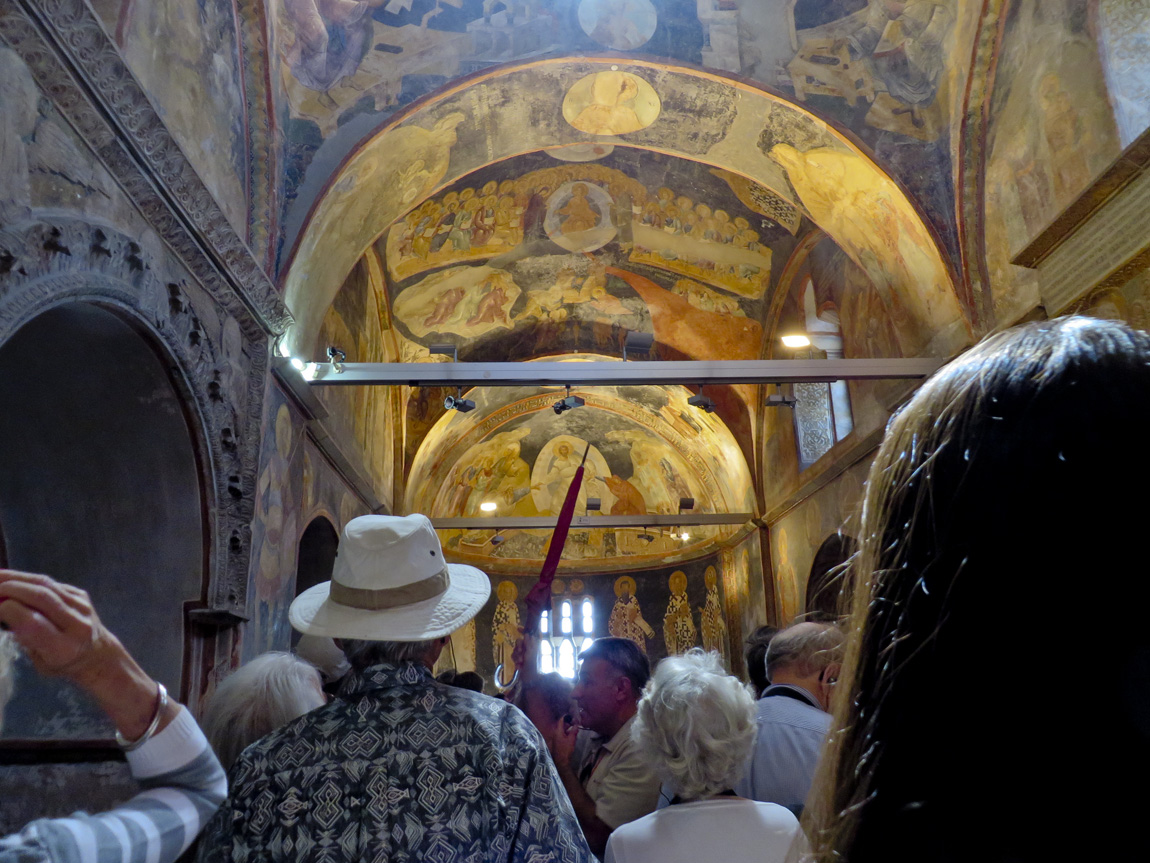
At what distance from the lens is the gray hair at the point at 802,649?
3765 mm

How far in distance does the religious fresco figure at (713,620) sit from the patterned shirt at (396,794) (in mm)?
18141

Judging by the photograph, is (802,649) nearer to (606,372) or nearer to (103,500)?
(103,500)

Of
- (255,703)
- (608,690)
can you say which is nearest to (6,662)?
(255,703)

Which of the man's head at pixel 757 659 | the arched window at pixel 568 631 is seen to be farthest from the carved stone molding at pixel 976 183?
the arched window at pixel 568 631

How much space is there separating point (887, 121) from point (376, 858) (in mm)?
9413

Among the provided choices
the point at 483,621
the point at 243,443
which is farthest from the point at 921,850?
the point at 483,621

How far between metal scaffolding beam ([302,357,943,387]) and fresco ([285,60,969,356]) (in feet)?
1.76

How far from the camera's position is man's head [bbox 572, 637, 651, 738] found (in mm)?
4215

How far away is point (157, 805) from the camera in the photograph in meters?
1.49

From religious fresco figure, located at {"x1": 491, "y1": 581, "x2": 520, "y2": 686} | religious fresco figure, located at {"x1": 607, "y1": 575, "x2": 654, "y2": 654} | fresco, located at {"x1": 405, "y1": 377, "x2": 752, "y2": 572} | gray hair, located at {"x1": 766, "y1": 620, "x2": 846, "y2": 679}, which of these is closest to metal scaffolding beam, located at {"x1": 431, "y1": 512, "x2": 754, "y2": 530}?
fresco, located at {"x1": 405, "y1": 377, "x2": 752, "y2": 572}

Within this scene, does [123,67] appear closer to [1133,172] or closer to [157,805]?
[157,805]

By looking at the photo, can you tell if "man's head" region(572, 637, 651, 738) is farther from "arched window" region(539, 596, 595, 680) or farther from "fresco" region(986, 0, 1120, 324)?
"arched window" region(539, 596, 595, 680)

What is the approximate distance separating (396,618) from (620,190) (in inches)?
472

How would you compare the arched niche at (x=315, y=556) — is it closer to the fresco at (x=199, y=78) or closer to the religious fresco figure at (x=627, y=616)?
the fresco at (x=199, y=78)
